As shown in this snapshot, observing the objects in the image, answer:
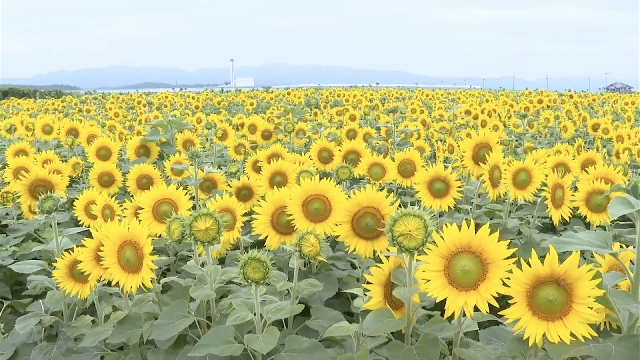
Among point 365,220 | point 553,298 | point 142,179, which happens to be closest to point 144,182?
point 142,179

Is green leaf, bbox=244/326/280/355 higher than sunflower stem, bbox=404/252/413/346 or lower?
lower

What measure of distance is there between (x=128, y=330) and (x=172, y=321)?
0.31 metres

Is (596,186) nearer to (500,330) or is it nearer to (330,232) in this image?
(500,330)

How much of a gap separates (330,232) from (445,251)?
91 centimetres

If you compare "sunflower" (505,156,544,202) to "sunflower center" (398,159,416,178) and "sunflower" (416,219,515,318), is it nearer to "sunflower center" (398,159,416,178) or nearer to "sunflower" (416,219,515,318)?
"sunflower center" (398,159,416,178)

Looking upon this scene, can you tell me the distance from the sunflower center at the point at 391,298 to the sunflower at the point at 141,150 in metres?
4.10

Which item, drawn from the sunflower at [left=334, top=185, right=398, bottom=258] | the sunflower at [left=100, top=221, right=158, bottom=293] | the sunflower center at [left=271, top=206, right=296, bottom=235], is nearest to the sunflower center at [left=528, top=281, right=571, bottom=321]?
the sunflower at [left=334, top=185, right=398, bottom=258]

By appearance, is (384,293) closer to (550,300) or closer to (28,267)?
(550,300)

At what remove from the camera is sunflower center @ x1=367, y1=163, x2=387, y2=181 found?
421cm

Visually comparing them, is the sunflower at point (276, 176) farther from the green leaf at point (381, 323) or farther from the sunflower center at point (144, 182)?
the green leaf at point (381, 323)

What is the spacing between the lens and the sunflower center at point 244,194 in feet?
12.1

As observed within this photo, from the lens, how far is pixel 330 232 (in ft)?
9.09

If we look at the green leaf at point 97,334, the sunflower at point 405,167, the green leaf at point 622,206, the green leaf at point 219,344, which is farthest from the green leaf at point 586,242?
the sunflower at point 405,167

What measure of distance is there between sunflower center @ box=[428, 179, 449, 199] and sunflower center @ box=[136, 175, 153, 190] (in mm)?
2149
